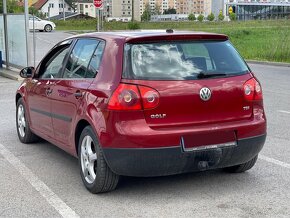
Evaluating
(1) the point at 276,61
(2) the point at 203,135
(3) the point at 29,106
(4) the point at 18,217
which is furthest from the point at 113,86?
(1) the point at 276,61

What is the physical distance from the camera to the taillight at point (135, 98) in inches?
181

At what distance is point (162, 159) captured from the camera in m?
4.64

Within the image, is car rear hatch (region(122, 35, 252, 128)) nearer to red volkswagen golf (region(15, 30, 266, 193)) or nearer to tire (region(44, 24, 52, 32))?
red volkswagen golf (region(15, 30, 266, 193))

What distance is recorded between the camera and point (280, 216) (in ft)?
14.4

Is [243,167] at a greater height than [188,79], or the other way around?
[188,79]

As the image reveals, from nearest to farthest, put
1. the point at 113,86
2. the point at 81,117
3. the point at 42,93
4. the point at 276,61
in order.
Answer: the point at 113,86 → the point at 81,117 → the point at 42,93 → the point at 276,61

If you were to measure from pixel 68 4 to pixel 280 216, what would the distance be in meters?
142

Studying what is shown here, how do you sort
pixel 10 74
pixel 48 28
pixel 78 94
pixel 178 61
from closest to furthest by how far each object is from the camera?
pixel 178 61 → pixel 78 94 → pixel 10 74 → pixel 48 28

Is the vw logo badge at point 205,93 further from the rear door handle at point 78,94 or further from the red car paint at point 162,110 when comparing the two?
the rear door handle at point 78,94

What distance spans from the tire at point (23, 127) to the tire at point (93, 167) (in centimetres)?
209

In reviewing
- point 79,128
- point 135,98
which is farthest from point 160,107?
point 79,128

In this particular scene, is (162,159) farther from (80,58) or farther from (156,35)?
(80,58)

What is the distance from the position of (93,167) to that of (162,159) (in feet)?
2.76

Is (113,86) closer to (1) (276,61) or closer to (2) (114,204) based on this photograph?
(2) (114,204)
